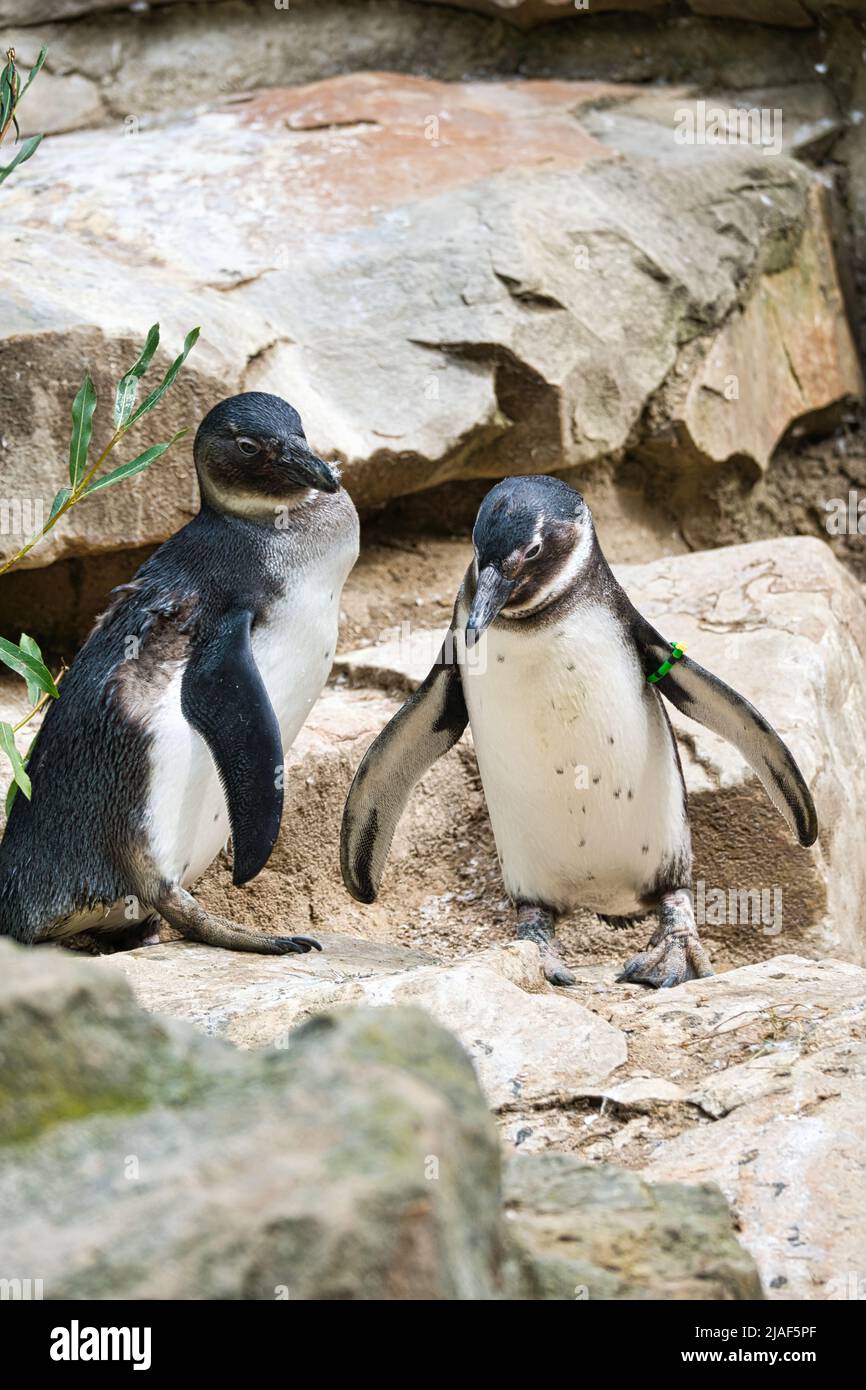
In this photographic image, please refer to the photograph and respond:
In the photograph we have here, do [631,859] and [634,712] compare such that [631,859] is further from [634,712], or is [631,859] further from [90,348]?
[90,348]

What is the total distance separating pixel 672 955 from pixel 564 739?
0.51 metres

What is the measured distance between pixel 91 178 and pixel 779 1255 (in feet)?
14.4

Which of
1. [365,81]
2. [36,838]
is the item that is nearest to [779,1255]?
[36,838]

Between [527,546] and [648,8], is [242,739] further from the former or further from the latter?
[648,8]

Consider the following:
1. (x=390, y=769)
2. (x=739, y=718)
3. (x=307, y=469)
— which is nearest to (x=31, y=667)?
(x=307, y=469)

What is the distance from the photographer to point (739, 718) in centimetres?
351

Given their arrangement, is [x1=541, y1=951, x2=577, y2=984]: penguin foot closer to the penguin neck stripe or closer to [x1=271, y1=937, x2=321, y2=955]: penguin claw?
[x1=271, y1=937, x2=321, y2=955]: penguin claw

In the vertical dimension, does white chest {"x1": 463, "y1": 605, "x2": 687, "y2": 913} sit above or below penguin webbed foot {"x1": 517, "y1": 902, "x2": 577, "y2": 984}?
above

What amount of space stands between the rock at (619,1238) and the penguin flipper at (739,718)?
6.11 feet

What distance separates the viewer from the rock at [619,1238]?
1478mm

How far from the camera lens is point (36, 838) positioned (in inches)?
128

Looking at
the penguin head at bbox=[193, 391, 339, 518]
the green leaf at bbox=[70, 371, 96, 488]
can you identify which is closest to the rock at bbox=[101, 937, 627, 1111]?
the green leaf at bbox=[70, 371, 96, 488]

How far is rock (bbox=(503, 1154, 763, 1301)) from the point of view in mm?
1478

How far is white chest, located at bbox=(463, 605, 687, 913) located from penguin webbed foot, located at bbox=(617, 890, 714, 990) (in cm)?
10
